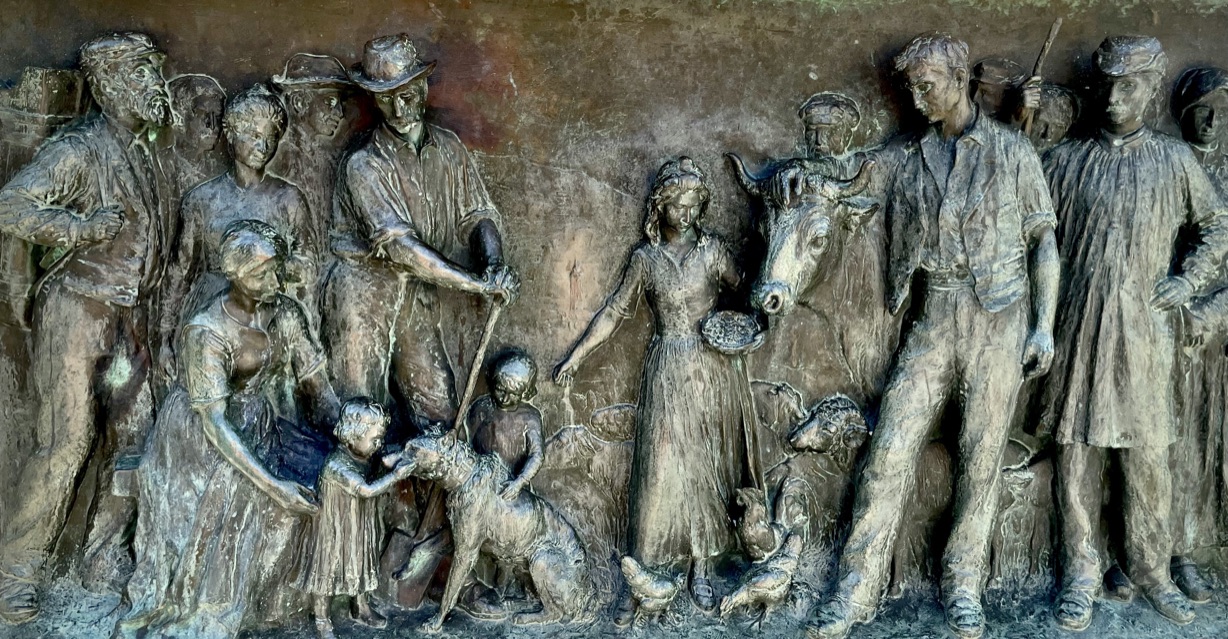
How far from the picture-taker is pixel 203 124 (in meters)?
6.39

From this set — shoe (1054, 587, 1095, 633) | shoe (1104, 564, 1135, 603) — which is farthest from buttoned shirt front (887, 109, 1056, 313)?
shoe (1104, 564, 1135, 603)

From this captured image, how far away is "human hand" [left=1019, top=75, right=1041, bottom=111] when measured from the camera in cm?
628

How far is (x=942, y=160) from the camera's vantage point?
628 centimetres

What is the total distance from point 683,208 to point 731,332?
648mm

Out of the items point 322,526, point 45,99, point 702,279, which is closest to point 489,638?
point 322,526

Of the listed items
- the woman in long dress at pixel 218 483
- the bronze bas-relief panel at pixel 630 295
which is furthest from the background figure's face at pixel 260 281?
the bronze bas-relief panel at pixel 630 295

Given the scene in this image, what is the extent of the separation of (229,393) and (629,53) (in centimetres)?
254

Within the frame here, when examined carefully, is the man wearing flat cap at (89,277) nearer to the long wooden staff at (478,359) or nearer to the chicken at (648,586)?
the long wooden staff at (478,359)

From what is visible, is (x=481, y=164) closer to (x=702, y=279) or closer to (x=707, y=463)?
(x=702, y=279)

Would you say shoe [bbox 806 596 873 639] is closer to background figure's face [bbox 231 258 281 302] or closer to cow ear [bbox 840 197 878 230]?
cow ear [bbox 840 197 878 230]

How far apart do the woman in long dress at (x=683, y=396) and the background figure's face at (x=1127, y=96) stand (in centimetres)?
200

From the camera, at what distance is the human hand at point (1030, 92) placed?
6277 mm

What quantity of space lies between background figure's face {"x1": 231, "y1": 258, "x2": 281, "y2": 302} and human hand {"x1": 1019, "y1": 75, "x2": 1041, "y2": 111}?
3.65 m

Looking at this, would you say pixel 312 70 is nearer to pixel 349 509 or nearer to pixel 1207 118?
pixel 349 509
